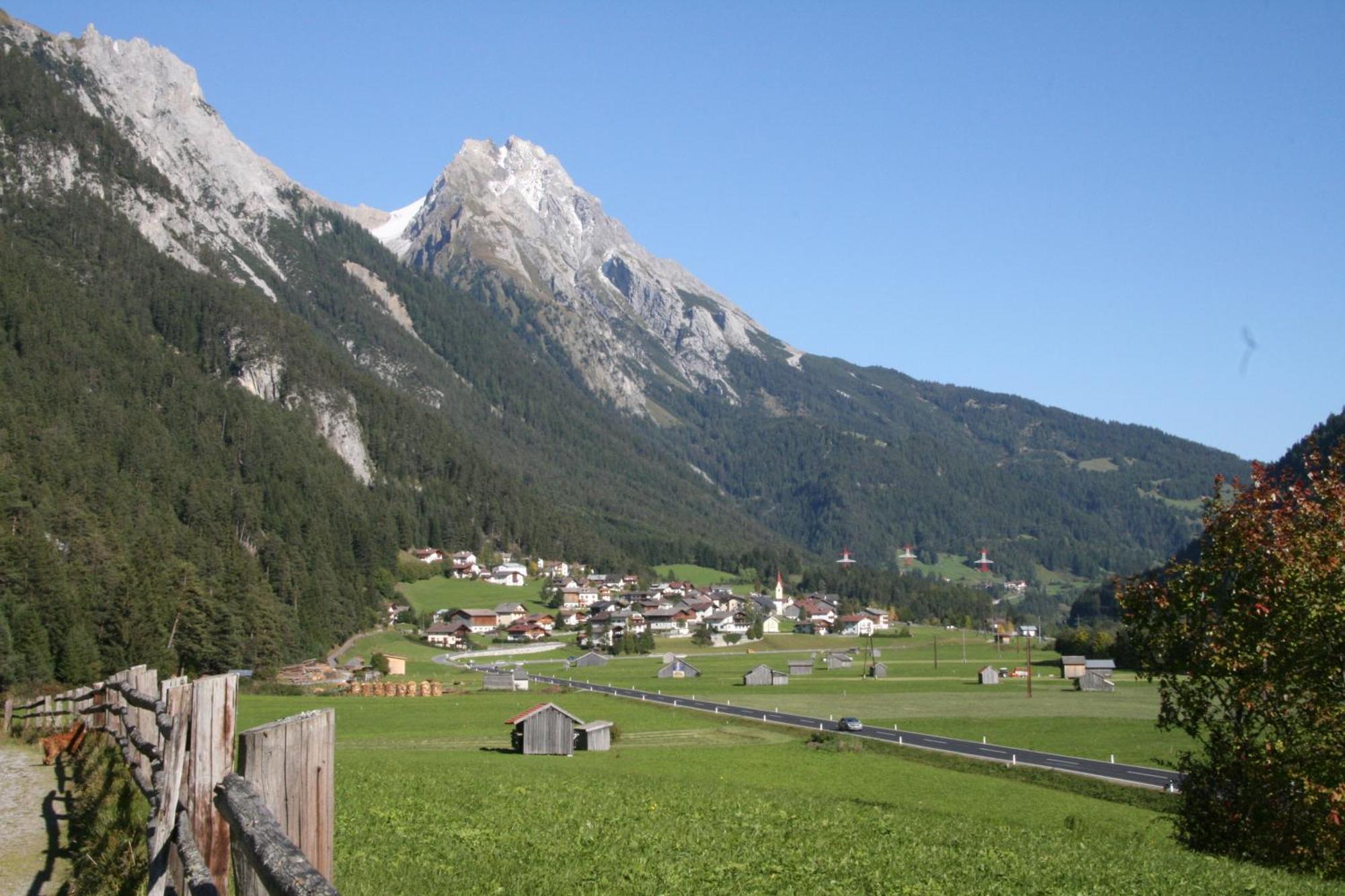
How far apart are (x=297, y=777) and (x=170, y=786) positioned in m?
2.97

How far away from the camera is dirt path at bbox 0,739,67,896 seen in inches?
450

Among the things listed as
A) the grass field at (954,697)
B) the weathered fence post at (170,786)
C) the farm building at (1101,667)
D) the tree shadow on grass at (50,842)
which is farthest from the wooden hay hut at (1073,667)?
the weathered fence post at (170,786)

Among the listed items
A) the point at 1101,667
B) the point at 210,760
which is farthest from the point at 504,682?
the point at 210,760

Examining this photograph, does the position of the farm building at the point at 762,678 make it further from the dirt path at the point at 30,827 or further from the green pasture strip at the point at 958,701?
the dirt path at the point at 30,827

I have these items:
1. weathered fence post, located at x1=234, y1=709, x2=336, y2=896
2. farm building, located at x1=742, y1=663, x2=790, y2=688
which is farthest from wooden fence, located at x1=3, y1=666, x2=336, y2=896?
farm building, located at x1=742, y1=663, x2=790, y2=688

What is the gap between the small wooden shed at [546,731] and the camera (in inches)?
2140

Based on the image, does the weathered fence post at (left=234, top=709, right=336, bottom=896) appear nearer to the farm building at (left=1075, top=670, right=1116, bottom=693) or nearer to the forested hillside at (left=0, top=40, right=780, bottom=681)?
the forested hillside at (left=0, top=40, right=780, bottom=681)

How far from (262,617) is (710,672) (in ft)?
159

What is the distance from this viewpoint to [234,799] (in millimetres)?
5340

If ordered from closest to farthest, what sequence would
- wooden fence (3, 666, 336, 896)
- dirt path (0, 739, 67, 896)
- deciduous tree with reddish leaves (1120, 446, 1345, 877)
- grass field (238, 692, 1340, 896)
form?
wooden fence (3, 666, 336, 896), dirt path (0, 739, 67, 896), grass field (238, 692, 1340, 896), deciduous tree with reddish leaves (1120, 446, 1345, 877)

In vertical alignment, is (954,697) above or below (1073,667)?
below

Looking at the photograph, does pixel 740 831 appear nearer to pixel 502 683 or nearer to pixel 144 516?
pixel 502 683

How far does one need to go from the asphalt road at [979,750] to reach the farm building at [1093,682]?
39.5 metres

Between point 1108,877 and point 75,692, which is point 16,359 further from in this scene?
point 1108,877
